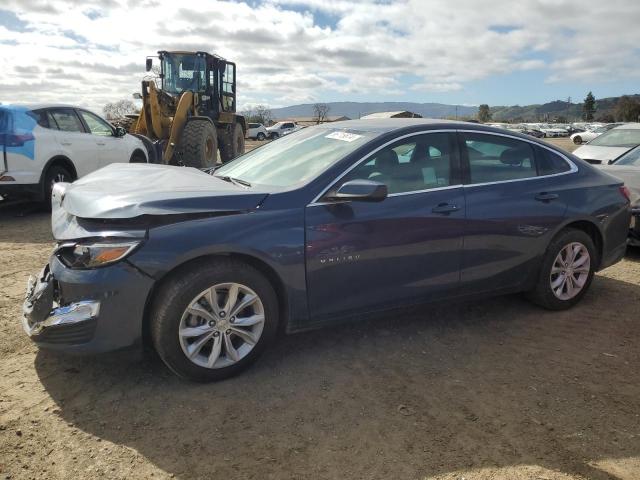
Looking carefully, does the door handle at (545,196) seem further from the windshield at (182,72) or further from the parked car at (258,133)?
the parked car at (258,133)

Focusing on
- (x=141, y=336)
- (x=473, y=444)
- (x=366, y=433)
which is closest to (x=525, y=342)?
(x=473, y=444)

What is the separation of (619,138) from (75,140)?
417 inches

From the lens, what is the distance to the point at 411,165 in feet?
12.6

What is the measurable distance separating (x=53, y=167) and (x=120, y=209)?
19.8ft

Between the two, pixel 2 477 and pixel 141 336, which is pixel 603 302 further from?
pixel 2 477

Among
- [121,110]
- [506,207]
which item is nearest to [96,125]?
[506,207]

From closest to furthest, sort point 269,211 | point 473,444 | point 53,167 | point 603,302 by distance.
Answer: point 473,444
point 269,211
point 603,302
point 53,167

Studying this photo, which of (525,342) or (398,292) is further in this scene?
(525,342)

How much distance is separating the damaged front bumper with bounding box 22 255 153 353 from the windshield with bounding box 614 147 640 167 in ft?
23.0

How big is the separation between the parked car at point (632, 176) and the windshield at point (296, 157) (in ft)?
12.0

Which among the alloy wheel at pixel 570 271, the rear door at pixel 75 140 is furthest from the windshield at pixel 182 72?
the alloy wheel at pixel 570 271

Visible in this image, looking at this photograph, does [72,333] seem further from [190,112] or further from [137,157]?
[190,112]

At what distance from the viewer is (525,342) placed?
402 cm

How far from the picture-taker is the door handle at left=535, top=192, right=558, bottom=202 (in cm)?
429
